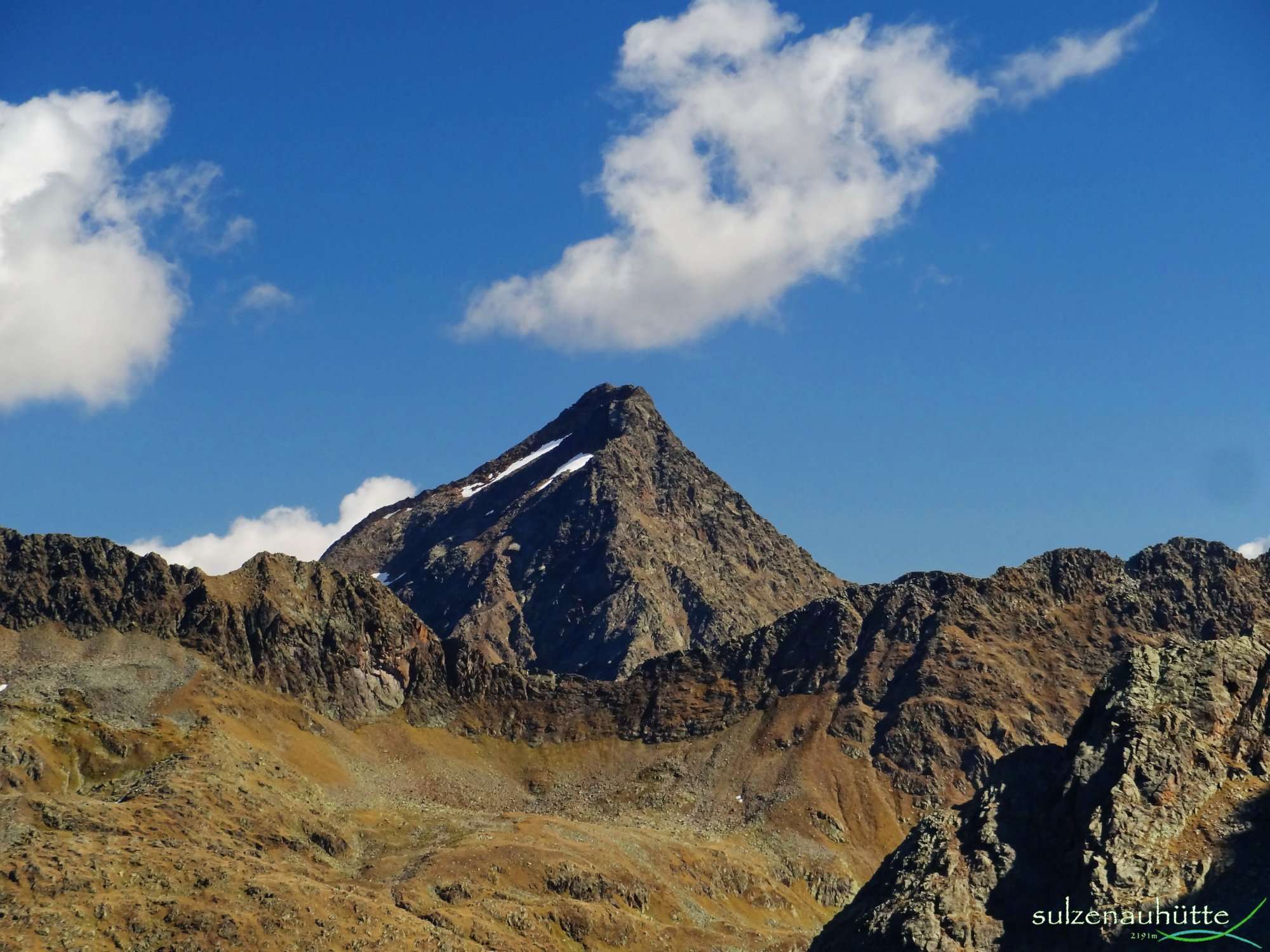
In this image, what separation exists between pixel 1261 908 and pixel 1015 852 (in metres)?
20.9

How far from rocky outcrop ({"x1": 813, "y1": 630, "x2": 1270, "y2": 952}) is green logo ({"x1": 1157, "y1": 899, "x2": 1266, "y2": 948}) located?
2.13 feet

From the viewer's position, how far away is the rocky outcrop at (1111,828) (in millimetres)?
101438

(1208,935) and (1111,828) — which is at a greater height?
(1111,828)

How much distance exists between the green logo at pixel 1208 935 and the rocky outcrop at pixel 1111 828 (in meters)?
0.65

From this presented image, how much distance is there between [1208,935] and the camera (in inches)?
3698

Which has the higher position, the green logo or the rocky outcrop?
the rocky outcrop

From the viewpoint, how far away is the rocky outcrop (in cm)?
10144

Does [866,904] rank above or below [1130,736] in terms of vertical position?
below

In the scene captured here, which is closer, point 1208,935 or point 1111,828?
point 1208,935

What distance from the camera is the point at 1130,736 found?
114312mm

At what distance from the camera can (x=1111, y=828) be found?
350ft

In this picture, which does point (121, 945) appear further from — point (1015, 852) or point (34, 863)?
point (1015, 852)

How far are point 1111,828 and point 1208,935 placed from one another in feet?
43.8

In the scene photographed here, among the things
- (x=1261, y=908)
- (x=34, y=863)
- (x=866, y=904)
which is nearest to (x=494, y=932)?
(x=34, y=863)
